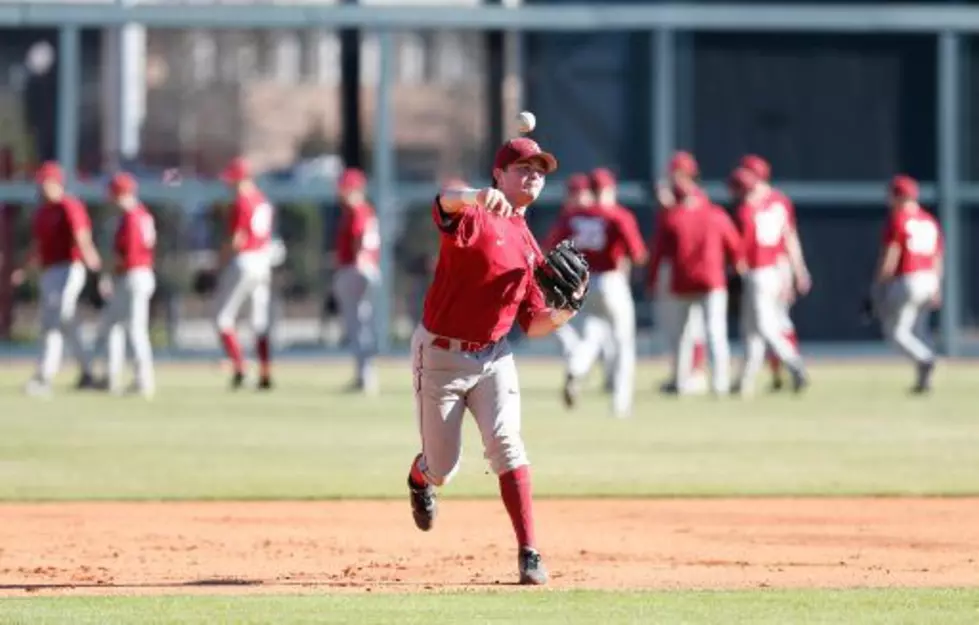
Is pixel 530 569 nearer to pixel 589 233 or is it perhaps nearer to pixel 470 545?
pixel 470 545

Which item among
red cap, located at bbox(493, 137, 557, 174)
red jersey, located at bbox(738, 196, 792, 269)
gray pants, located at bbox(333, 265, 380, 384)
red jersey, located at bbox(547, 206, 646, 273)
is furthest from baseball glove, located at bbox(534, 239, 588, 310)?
gray pants, located at bbox(333, 265, 380, 384)

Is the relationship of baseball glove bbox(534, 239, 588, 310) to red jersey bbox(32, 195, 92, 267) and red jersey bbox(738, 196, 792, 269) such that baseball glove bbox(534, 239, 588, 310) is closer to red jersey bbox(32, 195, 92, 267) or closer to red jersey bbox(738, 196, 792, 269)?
red jersey bbox(32, 195, 92, 267)

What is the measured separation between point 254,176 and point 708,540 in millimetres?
20397

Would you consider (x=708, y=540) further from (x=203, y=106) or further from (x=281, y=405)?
(x=203, y=106)

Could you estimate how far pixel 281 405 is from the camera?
22.7 m

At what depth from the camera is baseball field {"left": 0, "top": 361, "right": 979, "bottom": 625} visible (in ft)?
31.1

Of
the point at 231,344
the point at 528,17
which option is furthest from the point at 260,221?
the point at 528,17

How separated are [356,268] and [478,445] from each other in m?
5.96

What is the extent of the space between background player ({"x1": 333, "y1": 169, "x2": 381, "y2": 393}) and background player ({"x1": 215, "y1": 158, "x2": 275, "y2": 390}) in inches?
29.8

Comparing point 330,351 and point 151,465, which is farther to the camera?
point 330,351

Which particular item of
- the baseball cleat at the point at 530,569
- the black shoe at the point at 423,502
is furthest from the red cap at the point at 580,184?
the baseball cleat at the point at 530,569

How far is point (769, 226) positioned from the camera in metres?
23.6

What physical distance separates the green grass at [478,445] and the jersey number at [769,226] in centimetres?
157

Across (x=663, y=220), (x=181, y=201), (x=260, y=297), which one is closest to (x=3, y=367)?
(x=181, y=201)
